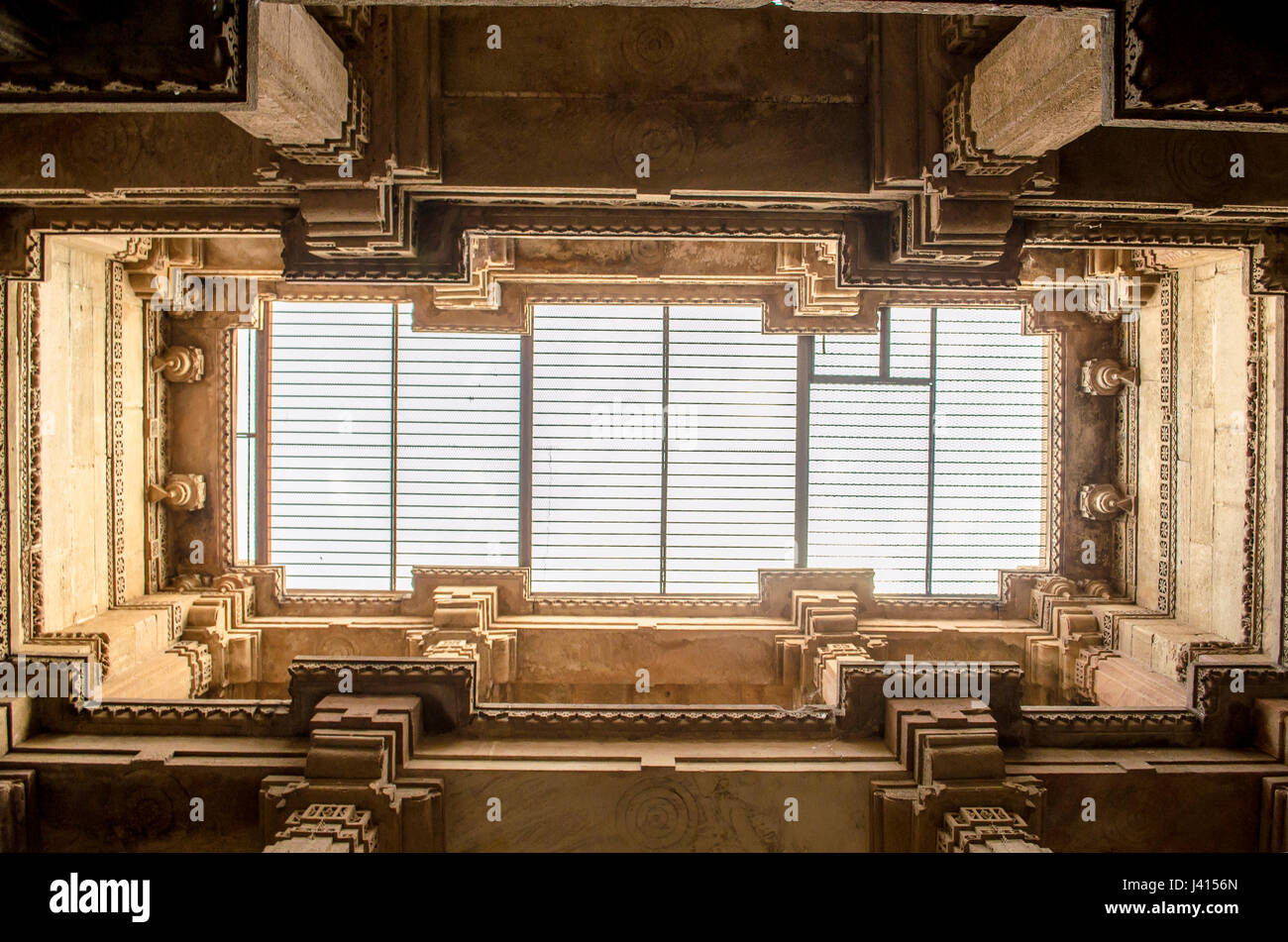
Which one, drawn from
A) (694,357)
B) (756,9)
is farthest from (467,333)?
(756,9)

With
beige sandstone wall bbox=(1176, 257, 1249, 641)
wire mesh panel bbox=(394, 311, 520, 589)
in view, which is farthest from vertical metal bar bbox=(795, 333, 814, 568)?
beige sandstone wall bbox=(1176, 257, 1249, 641)

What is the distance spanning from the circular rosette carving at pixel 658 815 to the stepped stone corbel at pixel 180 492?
9036 millimetres

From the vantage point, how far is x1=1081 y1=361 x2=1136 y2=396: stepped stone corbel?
1198cm

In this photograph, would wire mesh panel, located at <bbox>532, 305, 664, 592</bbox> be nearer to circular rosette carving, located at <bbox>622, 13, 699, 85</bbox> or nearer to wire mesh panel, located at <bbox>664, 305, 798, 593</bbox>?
wire mesh panel, located at <bbox>664, 305, 798, 593</bbox>

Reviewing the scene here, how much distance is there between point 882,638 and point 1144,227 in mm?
6640

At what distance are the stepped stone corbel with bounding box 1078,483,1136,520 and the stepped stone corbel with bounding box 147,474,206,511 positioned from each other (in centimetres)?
1467

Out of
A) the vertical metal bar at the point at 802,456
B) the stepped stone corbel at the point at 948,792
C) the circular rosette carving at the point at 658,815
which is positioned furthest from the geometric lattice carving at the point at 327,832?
the vertical metal bar at the point at 802,456

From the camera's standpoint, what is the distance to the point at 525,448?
44.1ft

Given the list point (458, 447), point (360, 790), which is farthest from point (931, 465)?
point (360, 790)

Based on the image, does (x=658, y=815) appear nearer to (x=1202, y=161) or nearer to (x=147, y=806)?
(x=147, y=806)

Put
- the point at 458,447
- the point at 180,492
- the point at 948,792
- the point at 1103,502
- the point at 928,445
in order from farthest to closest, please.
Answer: the point at 928,445 < the point at 458,447 < the point at 180,492 < the point at 1103,502 < the point at 948,792

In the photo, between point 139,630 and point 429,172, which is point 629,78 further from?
point 139,630

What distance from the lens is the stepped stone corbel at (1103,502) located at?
12.0 metres

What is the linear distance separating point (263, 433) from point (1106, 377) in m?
14.4
